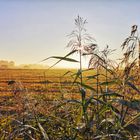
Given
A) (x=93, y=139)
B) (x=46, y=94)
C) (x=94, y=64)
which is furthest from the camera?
(x=46, y=94)

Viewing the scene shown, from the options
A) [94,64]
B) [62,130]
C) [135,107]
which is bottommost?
[62,130]

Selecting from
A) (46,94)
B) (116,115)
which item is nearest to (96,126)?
(116,115)

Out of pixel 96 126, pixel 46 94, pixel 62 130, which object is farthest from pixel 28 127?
pixel 46 94

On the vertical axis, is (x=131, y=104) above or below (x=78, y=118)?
above

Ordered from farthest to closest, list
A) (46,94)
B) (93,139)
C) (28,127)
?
(46,94) → (28,127) → (93,139)

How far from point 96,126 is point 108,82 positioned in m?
0.31

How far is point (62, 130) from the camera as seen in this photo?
3.09 meters

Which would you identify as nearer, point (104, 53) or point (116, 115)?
point (116, 115)

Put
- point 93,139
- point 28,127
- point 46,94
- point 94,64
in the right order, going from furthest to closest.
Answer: point 46,94
point 94,64
point 28,127
point 93,139

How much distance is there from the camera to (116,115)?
289 cm

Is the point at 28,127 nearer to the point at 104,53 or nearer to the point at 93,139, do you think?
the point at 93,139

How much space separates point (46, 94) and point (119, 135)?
150 centimetres

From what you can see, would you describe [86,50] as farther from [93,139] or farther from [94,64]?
[93,139]

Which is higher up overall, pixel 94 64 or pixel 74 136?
pixel 94 64
